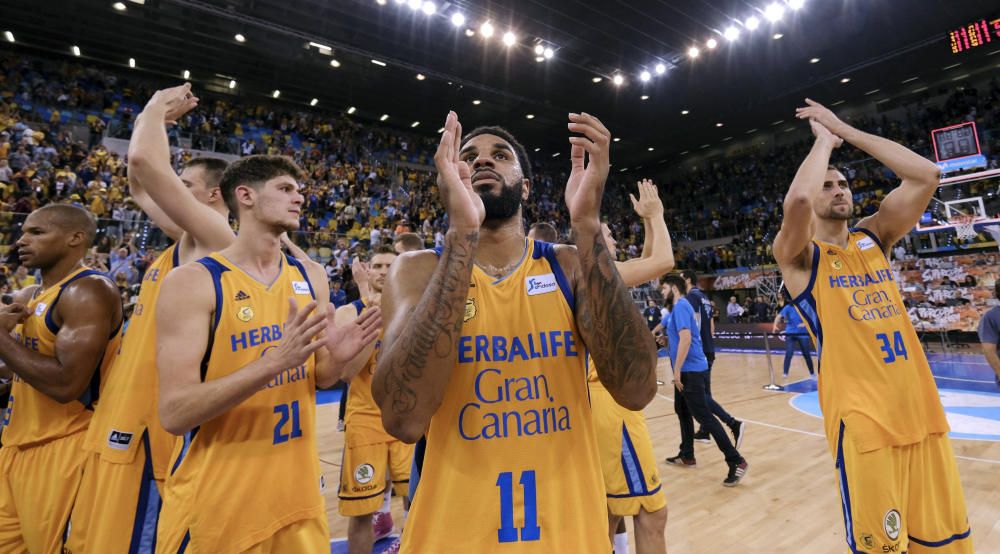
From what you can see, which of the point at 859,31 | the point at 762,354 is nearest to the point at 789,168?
the point at 859,31

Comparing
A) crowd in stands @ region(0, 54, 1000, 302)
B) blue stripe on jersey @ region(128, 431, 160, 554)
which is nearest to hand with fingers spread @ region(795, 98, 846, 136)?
blue stripe on jersey @ region(128, 431, 160, 554)

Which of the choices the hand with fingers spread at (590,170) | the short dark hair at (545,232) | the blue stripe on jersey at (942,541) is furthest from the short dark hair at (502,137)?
the blue stripe on jersey at (942,541)

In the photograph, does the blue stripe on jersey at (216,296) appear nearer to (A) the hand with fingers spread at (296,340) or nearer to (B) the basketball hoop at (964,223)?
(A) the hand with fingers spread at (296,340)

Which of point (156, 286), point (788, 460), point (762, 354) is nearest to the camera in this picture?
point (156, 286)

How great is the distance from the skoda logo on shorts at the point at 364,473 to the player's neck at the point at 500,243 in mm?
2563

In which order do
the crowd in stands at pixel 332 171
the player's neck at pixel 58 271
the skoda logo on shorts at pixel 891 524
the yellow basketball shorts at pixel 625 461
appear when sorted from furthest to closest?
1. the crowd in stands at pixel 332 171
2. the yellow basketball shorts at pixel 625 461
3. the player's neck at pixel 58 271
4. the skoda logo on shorts at pixel 891 524

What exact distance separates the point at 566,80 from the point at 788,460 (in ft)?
51.9

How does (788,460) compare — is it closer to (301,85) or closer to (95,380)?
(95,380)

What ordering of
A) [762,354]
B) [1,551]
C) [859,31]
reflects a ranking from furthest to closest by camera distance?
[762,354] < [859,31] < [1,551]

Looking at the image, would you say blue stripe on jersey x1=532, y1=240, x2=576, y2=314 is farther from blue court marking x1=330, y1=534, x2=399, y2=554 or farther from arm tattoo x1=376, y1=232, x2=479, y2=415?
blue court marking x1=330, y1=534, x2=399, y2=554

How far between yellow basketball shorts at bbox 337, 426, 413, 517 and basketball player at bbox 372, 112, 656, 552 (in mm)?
2118

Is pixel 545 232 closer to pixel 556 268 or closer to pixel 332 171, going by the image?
pixel 556 268

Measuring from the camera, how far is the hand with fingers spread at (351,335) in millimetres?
2107

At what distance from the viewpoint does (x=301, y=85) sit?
18562 millimetres
